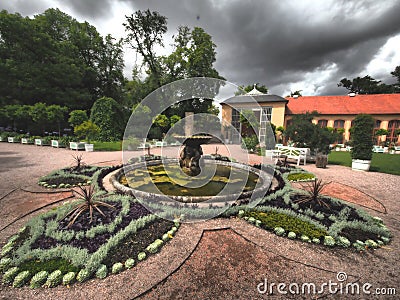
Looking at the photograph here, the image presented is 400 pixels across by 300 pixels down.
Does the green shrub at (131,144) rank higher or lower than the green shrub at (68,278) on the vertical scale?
higher

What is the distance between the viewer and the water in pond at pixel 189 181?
4961 mm

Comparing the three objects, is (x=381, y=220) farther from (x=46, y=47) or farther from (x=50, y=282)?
(x=46, y=47)

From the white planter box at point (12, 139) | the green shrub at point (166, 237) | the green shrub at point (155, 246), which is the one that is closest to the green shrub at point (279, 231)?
the green shrub at point (166, 237)

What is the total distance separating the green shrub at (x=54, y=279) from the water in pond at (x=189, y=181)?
273 centimetres

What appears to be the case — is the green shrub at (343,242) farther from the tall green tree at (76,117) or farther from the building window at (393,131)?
the building window at (393,131)

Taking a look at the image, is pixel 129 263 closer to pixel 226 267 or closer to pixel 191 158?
pixel 226 267

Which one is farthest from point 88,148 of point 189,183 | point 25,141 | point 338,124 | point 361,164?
point 338,124

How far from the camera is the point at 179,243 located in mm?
2785

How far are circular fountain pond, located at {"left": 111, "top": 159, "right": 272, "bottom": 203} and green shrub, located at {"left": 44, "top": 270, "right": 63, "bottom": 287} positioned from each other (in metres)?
2.10

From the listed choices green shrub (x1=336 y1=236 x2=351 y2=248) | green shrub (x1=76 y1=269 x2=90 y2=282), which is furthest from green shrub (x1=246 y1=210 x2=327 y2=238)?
green shrub (x1=76 y1=269 x2=90 y2=282)

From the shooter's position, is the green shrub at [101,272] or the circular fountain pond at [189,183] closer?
the green shrub at [101,272]

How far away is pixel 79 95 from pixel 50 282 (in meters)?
26.3

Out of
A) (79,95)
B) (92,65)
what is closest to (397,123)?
(79,95)

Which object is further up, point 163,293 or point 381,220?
point 381,220
